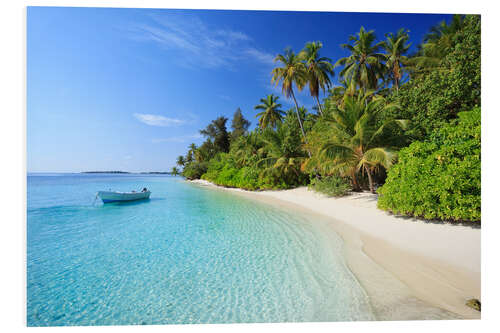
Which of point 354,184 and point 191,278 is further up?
point 354,184

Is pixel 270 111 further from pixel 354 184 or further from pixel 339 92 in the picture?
pixel 354 184

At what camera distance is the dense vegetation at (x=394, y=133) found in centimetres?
413

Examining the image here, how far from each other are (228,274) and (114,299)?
158cm

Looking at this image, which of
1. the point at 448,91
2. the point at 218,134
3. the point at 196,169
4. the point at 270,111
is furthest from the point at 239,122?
the point at 448,91

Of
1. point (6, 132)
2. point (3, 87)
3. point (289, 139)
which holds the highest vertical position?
point (289, 139)

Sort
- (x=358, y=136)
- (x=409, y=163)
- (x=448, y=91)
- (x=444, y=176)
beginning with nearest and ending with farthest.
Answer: (x=444, y=176) < (x=409, y=163) < (x=448, y=91) < (x=358, y=136)

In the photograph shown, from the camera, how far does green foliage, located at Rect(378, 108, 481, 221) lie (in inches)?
150

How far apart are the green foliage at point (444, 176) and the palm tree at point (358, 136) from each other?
236 centimetres

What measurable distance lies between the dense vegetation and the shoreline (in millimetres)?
555

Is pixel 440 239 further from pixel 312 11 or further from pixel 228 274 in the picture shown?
pixel 312 11

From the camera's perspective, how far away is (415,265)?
309 centimetres

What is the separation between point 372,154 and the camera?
24.5 feet

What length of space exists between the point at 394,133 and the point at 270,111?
13.5 meters

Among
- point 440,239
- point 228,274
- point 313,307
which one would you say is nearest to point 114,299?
point 228,274
